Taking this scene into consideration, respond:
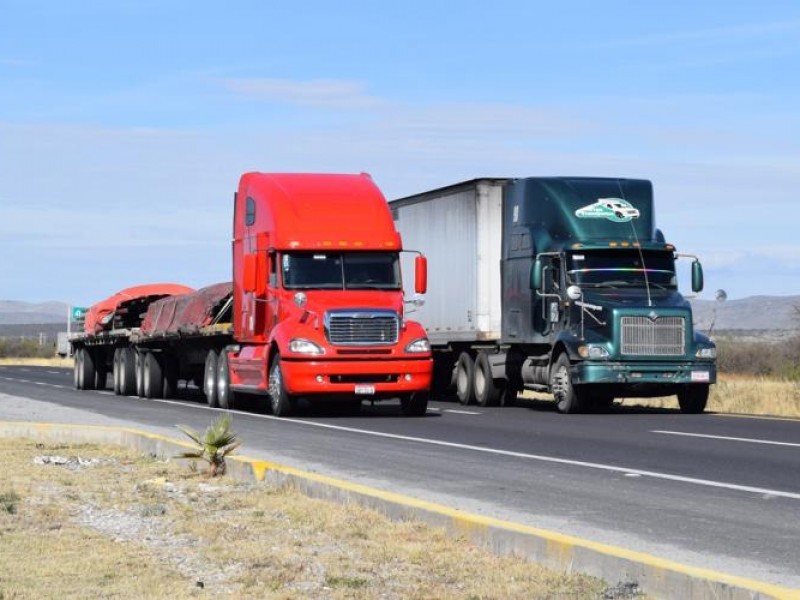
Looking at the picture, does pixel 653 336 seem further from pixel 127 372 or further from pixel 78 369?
pixel 78 369

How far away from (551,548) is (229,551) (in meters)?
2.07

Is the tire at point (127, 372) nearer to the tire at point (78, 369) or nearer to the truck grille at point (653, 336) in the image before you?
the tire at point (78, 369)

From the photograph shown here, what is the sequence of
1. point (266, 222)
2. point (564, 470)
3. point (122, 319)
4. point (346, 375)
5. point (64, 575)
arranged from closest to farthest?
point (64, 575) → point (564, 470) → point (346, 375) → point (266, 222) → point (122, 319)

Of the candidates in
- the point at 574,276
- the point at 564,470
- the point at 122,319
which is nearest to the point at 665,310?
the point at 574,276

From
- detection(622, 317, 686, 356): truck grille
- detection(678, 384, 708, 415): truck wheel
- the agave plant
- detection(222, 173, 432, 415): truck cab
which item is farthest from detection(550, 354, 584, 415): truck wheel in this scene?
the agave plant

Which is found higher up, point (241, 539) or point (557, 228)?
point (557, 228)

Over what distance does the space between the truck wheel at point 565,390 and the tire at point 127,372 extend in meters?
13.2

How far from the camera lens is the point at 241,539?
10.4 meters

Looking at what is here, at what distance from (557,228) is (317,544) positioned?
710 inches

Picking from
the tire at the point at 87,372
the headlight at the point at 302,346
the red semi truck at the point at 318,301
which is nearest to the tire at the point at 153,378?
the red semi truck at the point at 318,301

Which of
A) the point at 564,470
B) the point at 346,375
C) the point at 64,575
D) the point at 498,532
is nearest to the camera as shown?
the point at 64,575

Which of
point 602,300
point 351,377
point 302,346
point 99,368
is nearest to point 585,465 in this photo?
point 351,377

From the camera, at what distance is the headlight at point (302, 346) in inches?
981

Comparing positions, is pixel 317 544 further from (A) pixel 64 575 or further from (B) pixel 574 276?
(B) pixel 574 276
